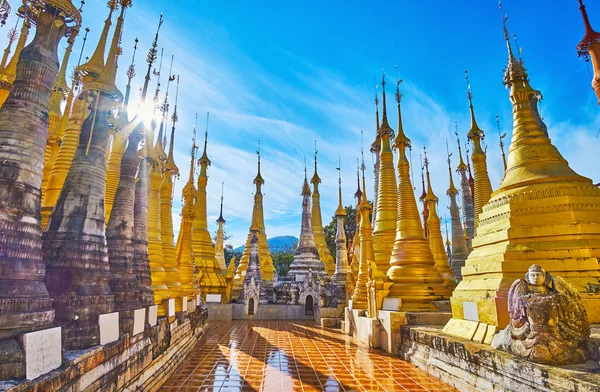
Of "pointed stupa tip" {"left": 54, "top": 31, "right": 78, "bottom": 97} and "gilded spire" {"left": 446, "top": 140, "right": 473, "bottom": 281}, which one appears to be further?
"gilded spire" {"left": 446, "top": 140, "right": 473, "bottom": 281}

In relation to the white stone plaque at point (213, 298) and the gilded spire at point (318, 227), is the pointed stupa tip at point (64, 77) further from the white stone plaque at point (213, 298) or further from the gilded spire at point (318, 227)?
the gilded spire at point (318, 227)

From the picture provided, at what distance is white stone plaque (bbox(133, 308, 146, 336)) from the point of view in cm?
685

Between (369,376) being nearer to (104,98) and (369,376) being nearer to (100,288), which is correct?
(100,288)

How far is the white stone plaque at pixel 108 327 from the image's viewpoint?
5.41 meters

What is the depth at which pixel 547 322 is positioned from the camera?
530 cm

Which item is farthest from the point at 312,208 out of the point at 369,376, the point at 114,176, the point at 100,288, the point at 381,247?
the point at 100,288

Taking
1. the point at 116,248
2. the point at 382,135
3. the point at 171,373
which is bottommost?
the point at 171,373

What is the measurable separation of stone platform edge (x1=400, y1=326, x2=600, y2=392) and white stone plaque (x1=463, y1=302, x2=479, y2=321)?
0.60 metres

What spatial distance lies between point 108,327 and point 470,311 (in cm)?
703

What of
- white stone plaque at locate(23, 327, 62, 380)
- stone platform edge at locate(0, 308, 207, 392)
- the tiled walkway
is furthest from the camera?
the tiled walkway

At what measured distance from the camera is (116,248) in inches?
323

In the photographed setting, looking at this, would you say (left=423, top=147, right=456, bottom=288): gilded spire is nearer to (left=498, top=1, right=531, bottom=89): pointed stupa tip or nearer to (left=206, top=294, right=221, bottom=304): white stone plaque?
(left=498, top=1, right=531, bottom=89): pointed stupa tip

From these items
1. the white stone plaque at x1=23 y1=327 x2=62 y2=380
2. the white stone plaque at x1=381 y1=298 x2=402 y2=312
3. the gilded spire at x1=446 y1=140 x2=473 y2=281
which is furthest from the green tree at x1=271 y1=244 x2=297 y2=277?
the white stone plaque at x1=23 y1=327 x2=62 y2=380

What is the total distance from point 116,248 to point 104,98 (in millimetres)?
3322
